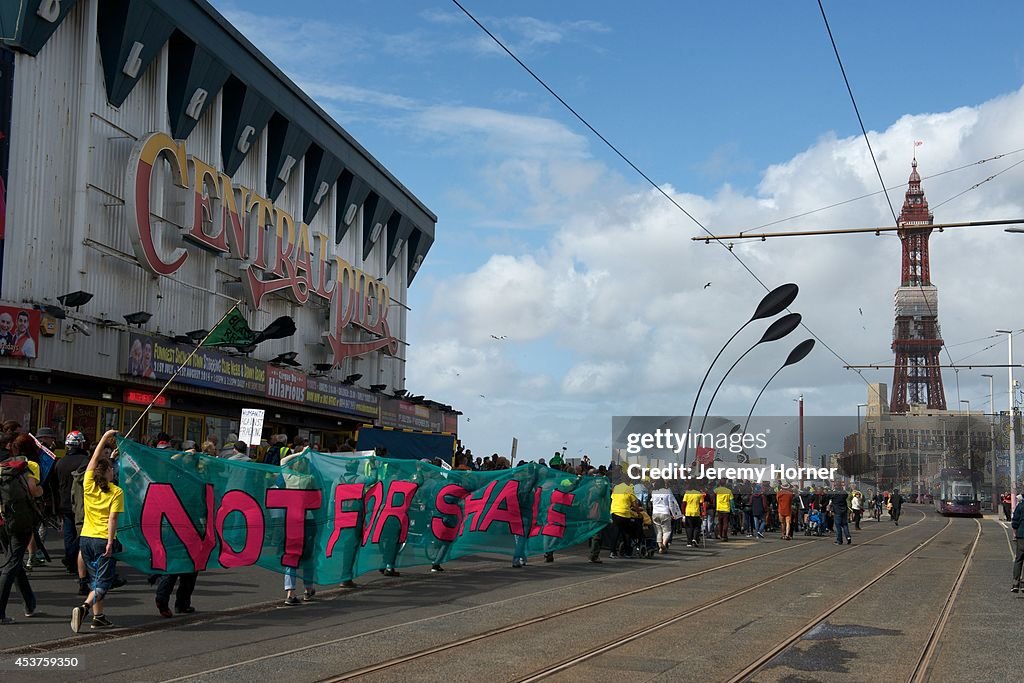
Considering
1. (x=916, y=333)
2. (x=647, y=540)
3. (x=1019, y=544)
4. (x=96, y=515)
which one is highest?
(x=916, y=333)

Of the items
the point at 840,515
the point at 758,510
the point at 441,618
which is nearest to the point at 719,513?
the point at 758,510

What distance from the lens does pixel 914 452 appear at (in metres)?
142

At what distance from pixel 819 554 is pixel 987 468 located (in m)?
110

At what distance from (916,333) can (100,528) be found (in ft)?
525

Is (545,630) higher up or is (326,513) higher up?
(326,513)

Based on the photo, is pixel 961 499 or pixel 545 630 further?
pixel 961 499

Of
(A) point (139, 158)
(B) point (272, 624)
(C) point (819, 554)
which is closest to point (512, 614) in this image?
(B) point (272, 624)

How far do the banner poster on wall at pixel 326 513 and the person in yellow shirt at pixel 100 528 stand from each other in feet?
1.21

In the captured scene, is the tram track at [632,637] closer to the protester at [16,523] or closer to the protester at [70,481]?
the protester at [16,523]

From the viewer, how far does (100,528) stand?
10.5 meters

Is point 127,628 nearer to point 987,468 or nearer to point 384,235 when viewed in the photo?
point 384,235

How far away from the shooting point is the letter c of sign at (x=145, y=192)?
2675 centimetres

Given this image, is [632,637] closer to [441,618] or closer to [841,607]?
[441,618]

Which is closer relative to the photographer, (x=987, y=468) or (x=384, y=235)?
(x=384, y=235)
